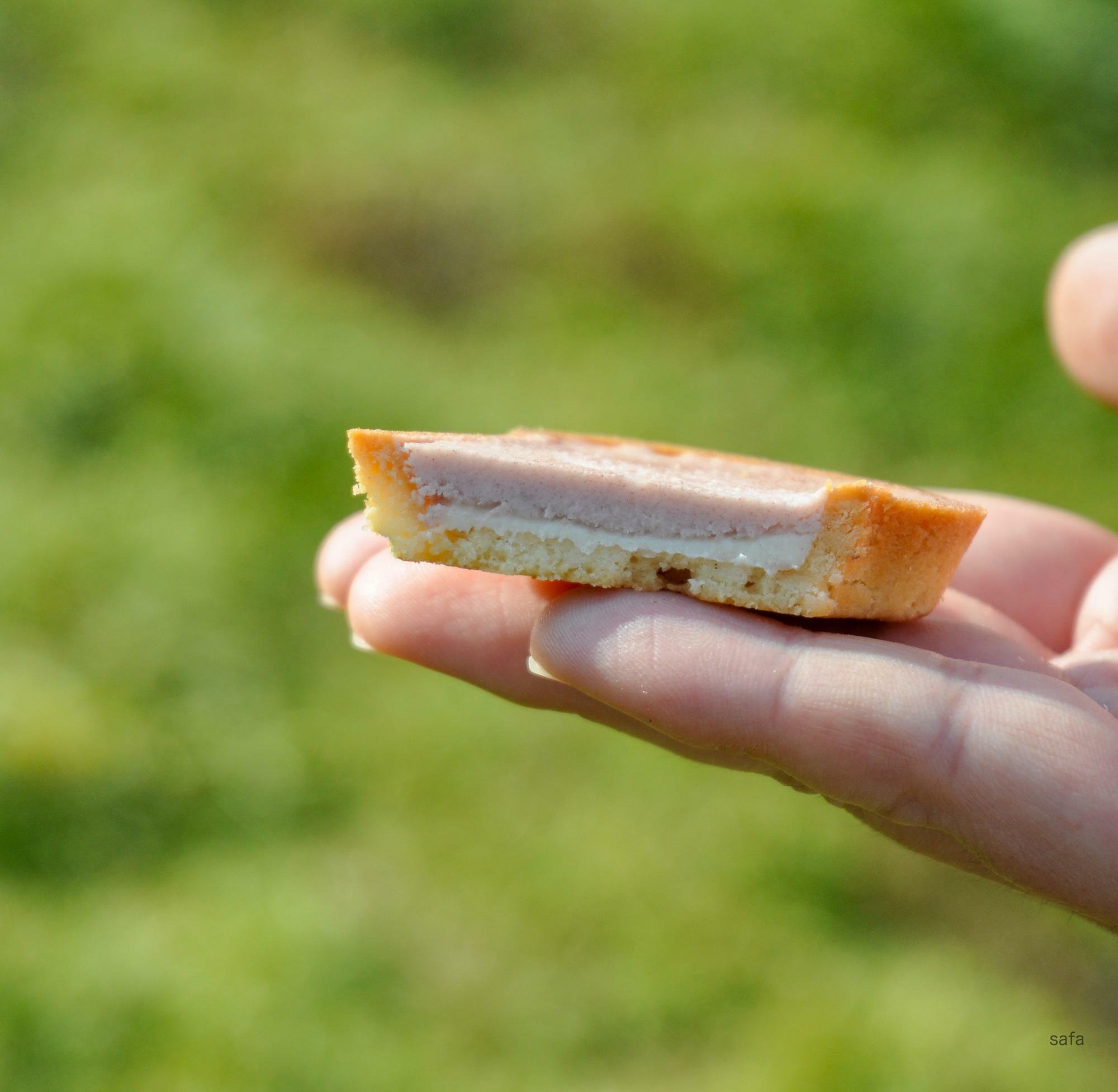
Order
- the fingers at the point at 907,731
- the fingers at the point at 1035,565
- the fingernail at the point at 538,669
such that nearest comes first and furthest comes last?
the fingers at the point at 907,731 → the fingernail at the point at 538,669 → the fingers at the point at 1035,565

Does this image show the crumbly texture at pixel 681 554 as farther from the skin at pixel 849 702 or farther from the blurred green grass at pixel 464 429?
the blurred green grass at pixel 464 429

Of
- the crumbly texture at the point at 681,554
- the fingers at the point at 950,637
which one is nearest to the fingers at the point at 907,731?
the crumbly texture at the point at 681,554

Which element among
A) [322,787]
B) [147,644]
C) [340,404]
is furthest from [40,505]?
[322,787]

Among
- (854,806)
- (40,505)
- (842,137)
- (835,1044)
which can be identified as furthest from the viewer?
(842,137)

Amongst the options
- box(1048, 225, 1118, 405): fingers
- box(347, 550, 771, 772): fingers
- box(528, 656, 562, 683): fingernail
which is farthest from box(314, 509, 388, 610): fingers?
box(1048, 225, 1118, 405): fingers

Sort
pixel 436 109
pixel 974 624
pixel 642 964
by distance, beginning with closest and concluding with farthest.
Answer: pixel 974 624
pixel 642 964
pixel 436 109

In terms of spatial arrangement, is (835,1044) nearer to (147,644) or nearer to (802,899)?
(802,899)
